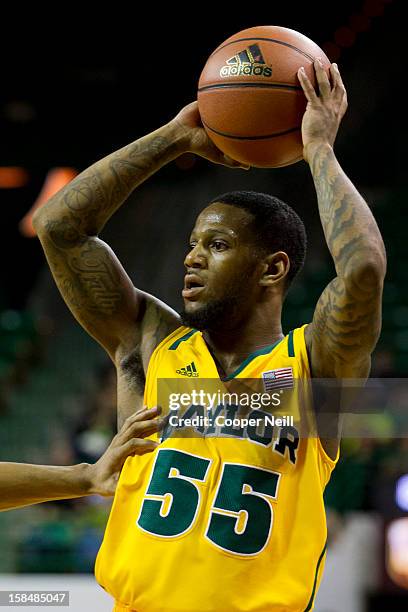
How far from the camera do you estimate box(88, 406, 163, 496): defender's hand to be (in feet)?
9.23

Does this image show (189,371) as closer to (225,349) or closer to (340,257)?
(225,349)

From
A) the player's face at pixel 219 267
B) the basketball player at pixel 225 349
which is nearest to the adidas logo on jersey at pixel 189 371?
the basketball player at pixel 225 349

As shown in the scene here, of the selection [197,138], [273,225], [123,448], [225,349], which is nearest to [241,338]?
[225,349]

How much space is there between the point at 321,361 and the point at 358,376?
12 centimetres

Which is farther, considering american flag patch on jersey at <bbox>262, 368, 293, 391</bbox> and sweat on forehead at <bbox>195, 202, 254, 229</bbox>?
sweat on forehead at <bbox>195, 202, 254, 229</bbox>

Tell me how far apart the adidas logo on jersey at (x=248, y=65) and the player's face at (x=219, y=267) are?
1.37 feet

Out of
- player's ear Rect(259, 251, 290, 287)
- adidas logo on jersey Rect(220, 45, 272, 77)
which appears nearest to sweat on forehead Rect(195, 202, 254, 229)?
player's ear Rect(259, 251, 290, 287)

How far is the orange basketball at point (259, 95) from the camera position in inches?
114

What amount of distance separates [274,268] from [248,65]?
0.63 m

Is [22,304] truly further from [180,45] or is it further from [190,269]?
[190,269]

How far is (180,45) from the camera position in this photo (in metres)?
12.6

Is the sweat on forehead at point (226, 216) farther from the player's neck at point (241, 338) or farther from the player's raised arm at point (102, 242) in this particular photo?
the player's neck at point (241, 338)

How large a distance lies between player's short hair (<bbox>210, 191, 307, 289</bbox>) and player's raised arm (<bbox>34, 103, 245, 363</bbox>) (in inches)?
4.9

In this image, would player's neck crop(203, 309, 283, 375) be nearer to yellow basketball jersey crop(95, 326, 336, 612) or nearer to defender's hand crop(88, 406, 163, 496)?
yellow basketball jersey crop(95, 326, 336, 612)
